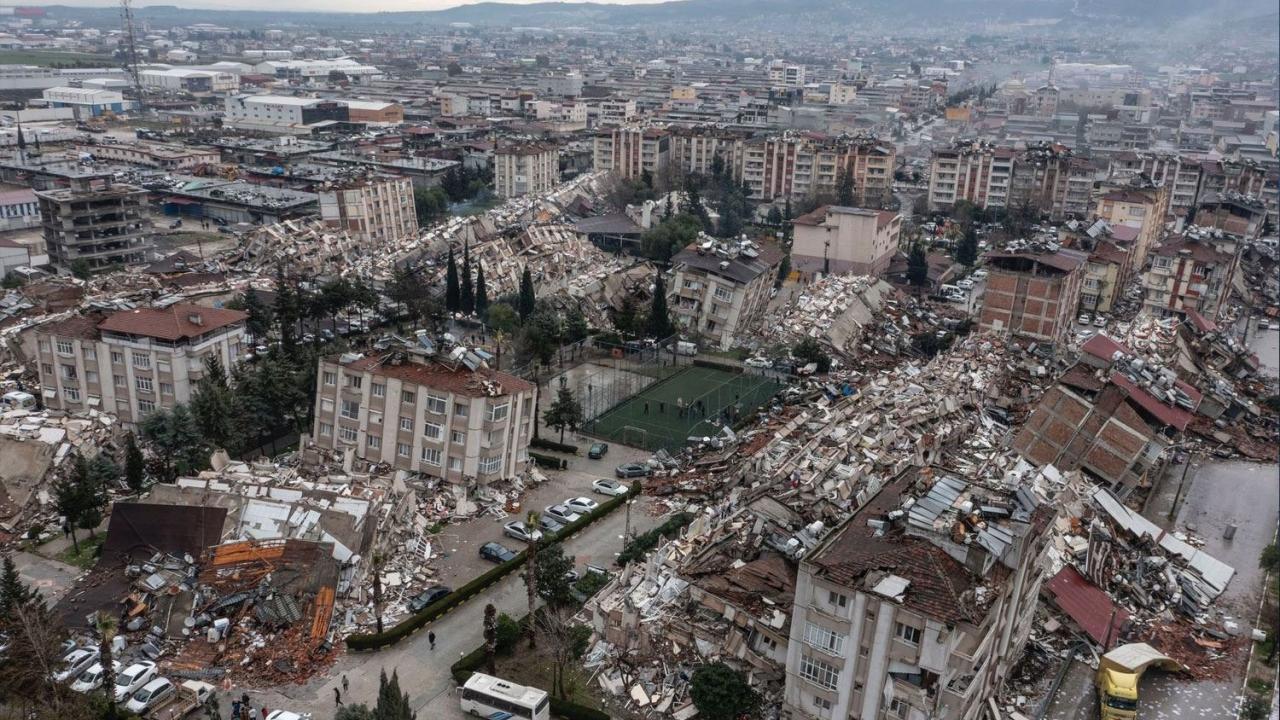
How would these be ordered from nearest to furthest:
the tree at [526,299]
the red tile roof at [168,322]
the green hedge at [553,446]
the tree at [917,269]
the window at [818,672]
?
the window at [818,672] → the red tile roof at [168,322] → the green hedge at [553,446] → the tree at [526,299] → the tree at [917,269]

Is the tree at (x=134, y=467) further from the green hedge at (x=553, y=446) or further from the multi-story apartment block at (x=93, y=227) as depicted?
the multi-story apartment block at (x=93, y=227)

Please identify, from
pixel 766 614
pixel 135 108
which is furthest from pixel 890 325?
pixel 135 108

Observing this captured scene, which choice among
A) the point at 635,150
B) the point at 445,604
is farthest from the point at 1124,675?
the point at 635,150

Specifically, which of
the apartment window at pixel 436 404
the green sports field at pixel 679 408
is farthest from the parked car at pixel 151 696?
the green sports field at pixel 679 408

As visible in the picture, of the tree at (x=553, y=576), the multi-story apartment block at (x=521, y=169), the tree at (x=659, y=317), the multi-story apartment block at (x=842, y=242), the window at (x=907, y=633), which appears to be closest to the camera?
the window at (x=907, y=633)

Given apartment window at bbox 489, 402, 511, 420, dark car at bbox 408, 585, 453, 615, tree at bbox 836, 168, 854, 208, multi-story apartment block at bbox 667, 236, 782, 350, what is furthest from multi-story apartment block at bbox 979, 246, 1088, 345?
dark car at bbox 408, 585, 453, 615

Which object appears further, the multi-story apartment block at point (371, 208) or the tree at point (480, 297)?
the multi-story apartment block at point (371, 208)

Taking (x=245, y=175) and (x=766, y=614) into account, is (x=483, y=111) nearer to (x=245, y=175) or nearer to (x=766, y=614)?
(x=245, y=175)
